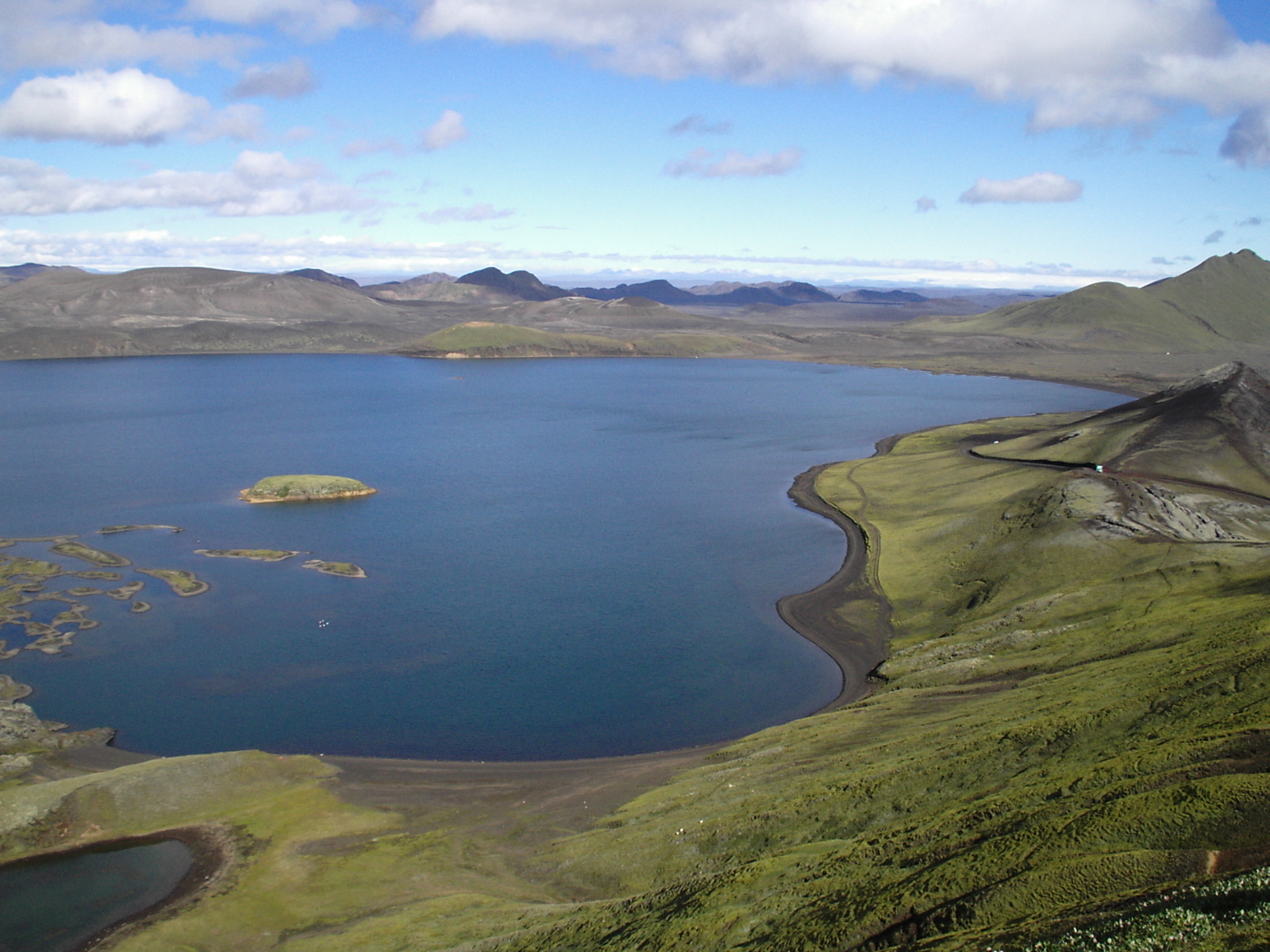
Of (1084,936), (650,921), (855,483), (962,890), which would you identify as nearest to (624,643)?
(650,921)

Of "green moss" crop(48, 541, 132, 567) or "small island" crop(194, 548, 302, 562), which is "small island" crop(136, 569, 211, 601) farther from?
"small island" crop(194, 548, 302, 562)

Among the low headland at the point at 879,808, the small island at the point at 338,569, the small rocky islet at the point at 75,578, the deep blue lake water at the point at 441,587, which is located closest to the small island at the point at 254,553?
the small rocky islet at the point at 75,578

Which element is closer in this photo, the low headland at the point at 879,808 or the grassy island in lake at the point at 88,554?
the low headland at the point at 879,808

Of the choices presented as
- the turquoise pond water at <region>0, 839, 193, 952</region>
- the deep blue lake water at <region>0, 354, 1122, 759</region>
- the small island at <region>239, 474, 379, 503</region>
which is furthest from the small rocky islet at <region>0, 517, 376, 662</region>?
the turquoise pond water at <region>0, 839, 193, 952</region>

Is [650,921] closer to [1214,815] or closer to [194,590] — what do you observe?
[1214,815]

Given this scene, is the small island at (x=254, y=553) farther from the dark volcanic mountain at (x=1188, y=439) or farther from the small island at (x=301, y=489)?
the dark volcanic mountain at (x=1188, y=439)

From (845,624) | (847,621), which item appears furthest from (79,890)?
(847,621)
